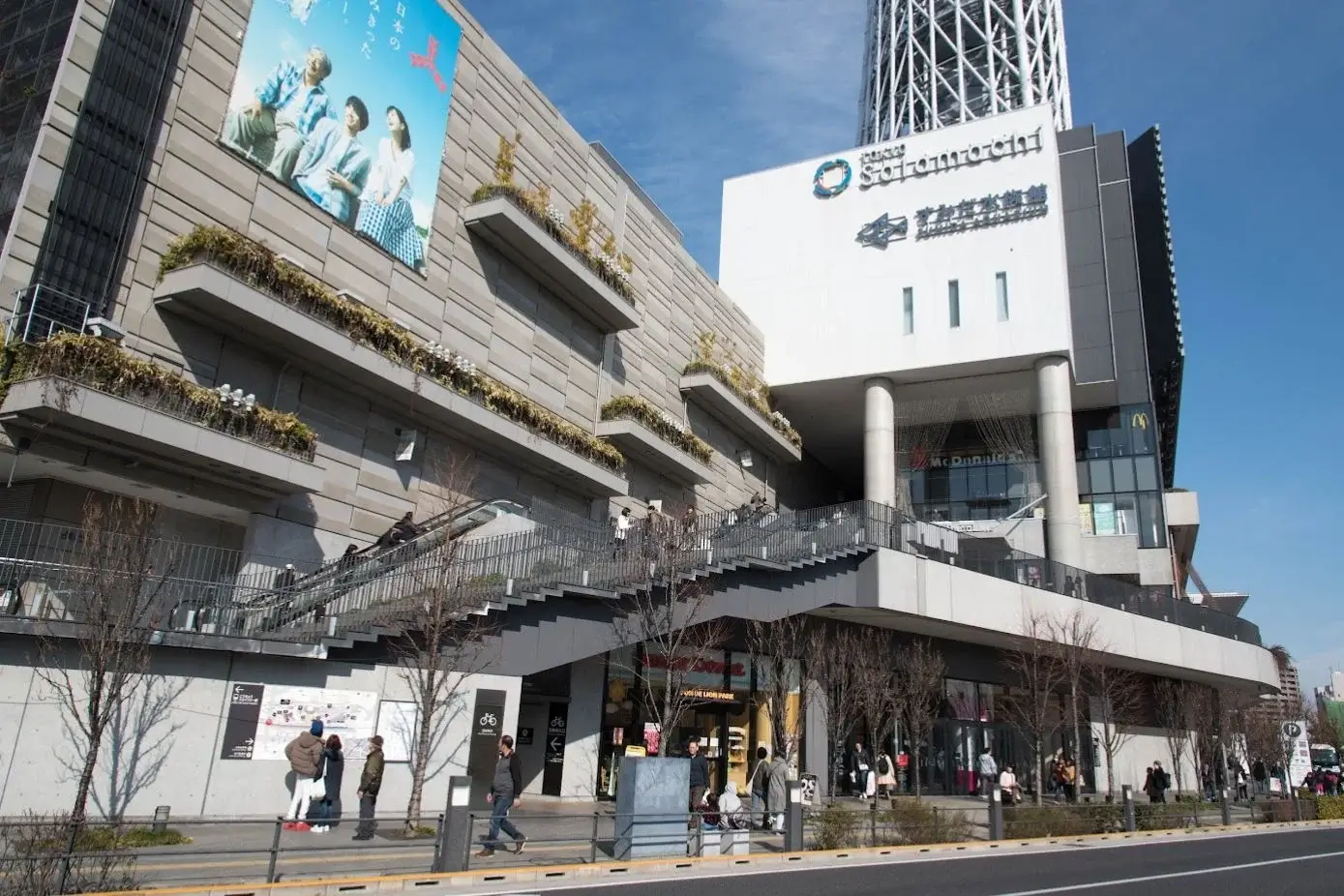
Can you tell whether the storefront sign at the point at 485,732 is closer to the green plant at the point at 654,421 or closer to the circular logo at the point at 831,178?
the green plant at the point at 654,421

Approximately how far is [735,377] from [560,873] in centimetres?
2854

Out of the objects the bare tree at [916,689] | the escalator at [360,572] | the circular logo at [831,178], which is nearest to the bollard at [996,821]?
the bare tree at [916,689]

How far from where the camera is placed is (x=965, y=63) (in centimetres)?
6128

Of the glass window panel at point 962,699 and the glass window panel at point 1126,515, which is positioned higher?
the glass window panel at point 1126,515

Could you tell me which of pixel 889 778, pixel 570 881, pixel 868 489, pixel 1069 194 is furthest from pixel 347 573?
pixel 1069 194

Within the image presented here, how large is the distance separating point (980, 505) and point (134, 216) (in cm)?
3836

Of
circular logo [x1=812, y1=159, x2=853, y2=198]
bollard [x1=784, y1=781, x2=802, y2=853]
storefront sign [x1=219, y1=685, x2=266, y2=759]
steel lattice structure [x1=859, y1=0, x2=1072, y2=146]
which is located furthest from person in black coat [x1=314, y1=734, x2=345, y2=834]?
steel lattice structure [x1=859, y1=0, x2=1072, y2=146]

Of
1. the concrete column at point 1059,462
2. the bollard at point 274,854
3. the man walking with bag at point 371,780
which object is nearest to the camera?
the bollard at point 274,854

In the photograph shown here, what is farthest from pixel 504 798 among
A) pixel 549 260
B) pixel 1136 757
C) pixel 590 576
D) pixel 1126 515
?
pixel 1126 515

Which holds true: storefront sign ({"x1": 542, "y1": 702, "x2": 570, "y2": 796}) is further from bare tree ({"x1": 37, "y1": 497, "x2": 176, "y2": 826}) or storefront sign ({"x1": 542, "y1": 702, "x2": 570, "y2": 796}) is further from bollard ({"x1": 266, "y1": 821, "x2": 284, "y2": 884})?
bollard ({"x1": 266, "y1": 821, "x2": 284, "y2": 884})

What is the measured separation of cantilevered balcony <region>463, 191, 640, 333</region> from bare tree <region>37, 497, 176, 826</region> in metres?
14.4

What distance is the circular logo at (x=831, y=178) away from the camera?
44875mm

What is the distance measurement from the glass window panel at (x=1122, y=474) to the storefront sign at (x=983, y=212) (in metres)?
12.4

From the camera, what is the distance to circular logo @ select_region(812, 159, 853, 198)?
147ft
